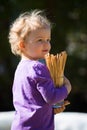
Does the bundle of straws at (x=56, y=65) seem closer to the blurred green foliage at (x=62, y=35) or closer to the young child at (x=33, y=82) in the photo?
the young child at (x=33, y=82)

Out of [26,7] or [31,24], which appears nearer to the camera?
[31,24]

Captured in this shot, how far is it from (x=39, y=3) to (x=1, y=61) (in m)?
0.60

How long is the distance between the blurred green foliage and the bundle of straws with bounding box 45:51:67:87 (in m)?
2.40

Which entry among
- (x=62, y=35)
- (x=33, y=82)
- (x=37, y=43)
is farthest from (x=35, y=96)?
(x=62, y=35)

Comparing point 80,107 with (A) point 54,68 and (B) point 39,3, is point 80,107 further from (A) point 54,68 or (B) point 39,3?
(A) point 54,68

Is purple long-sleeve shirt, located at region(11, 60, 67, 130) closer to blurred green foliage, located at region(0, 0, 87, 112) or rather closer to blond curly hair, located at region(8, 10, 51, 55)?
blond curly hair, located at region(8, 10, 51, 55)

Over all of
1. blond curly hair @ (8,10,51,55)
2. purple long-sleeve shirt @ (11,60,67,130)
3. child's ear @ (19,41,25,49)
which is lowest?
purple long-sleeve shirt @ (11,60,67,130)

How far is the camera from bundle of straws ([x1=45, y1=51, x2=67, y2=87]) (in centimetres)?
219

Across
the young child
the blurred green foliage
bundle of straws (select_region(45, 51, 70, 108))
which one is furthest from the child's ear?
the blurred green foliage

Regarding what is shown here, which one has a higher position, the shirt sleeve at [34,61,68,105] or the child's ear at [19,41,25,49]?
the child's ear at [19,41,25,49]

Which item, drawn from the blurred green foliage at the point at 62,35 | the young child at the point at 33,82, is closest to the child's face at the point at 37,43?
the young child at the point at 33,82

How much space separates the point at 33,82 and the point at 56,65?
0.13m

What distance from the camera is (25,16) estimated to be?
2297 mm

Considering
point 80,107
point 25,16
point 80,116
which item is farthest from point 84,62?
point 25,16
